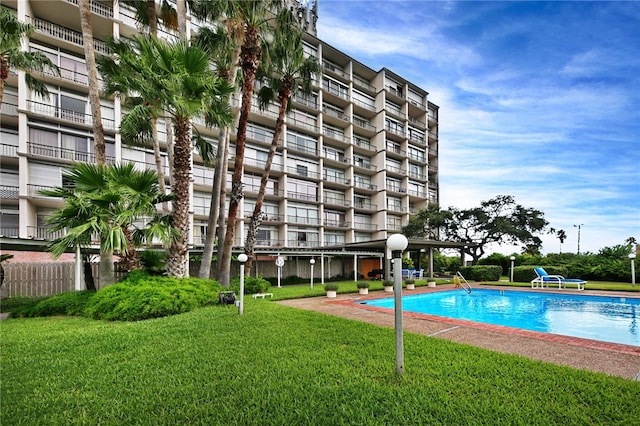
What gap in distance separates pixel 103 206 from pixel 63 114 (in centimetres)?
1606

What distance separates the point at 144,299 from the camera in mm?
8297

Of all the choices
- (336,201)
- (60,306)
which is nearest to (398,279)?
(60,306)

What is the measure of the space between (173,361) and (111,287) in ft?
18.8

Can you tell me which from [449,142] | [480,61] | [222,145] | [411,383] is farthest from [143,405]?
[449,142]

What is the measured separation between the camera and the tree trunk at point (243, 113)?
40.9 feet

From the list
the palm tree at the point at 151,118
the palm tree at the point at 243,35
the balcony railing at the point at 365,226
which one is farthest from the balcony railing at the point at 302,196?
the palm tree at the point at 151,118

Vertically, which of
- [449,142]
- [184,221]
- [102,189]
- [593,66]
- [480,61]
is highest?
[449,142]

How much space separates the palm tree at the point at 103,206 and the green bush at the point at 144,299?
1.13 metres

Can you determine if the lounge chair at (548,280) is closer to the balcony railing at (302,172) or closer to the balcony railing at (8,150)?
the balcony railing at (302,172)

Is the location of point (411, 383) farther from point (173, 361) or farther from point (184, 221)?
point (184, 221)

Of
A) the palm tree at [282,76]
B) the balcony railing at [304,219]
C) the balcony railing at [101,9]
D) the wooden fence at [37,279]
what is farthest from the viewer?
the balcony railing at [304,219]

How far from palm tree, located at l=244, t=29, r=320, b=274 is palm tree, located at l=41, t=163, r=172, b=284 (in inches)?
263

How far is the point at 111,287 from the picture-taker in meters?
8.97

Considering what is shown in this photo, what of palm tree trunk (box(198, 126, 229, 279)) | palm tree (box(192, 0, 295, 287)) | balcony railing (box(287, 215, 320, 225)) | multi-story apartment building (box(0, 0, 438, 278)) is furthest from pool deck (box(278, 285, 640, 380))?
balcony railing (box(287, 215, 320, 225))
